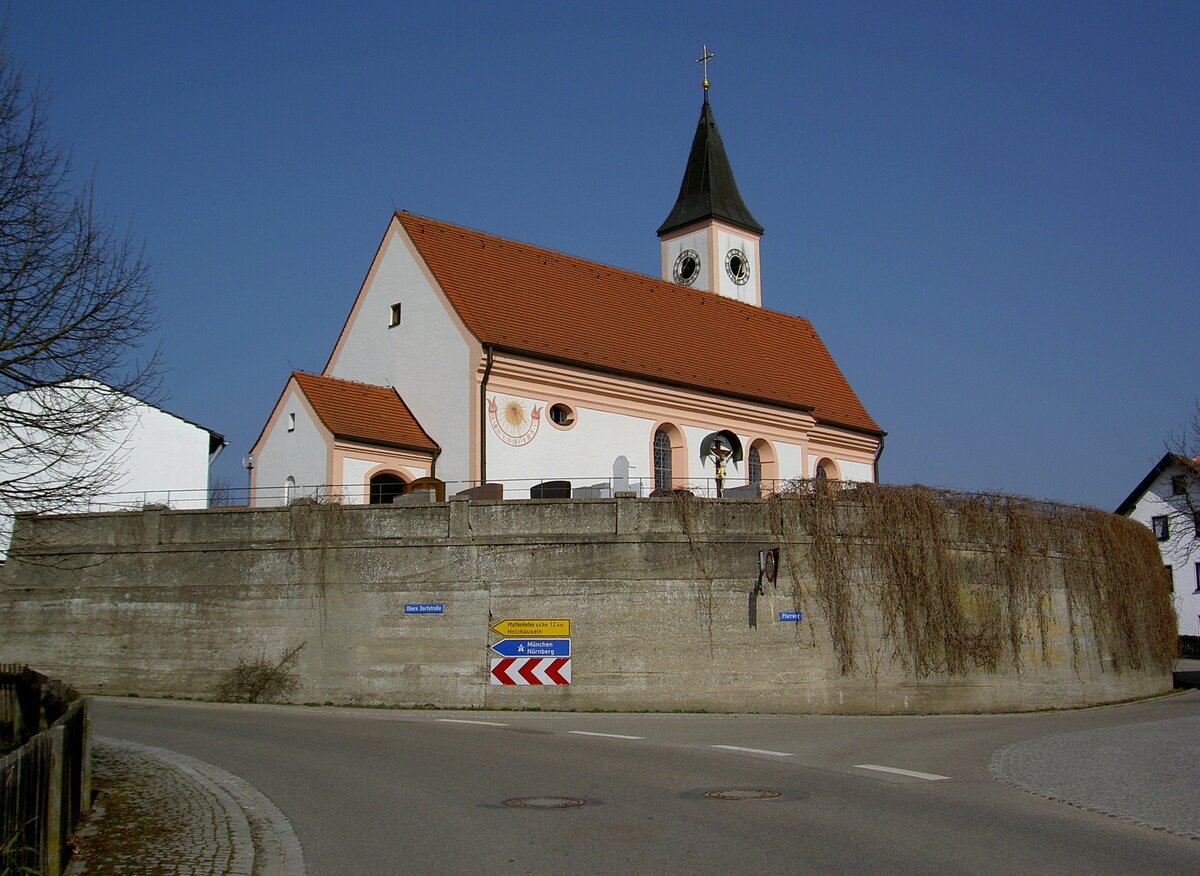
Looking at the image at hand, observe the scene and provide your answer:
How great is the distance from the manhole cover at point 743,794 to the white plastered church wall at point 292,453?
18.3m

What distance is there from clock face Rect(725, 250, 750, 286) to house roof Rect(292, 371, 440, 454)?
821 inches

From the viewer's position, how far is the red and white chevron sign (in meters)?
23.3

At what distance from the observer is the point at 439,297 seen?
3144 centimetres

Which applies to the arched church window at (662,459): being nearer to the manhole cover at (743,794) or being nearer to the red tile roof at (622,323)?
the red tile roof at (622,323)

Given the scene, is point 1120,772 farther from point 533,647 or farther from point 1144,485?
point 1144,485

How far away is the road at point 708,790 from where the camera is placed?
864cm

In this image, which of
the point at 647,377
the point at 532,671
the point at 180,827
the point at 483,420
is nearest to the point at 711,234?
the point at 647,377

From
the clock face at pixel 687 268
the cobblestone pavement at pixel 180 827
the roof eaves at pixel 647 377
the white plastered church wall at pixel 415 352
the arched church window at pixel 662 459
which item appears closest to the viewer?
the cobblestone pavement at pixel 180 827

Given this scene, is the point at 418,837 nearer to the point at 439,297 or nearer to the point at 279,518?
the point at 279,518

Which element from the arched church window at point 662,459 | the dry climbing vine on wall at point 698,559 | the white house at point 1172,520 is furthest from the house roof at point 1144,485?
the dry climbing vine on wall at point 698,559

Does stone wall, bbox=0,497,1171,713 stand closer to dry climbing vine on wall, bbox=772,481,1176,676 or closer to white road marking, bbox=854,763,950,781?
dry climbing vine on wall, bbox=772,481,1176,676

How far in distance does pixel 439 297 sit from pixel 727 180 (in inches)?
894

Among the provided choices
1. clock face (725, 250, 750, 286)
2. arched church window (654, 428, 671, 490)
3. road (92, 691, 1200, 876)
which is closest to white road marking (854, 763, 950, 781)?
road (92, 691, 1200, 876)

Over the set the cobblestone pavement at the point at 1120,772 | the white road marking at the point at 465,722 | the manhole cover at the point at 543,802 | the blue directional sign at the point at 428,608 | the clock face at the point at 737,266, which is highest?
the clock face at the point at 737,266
